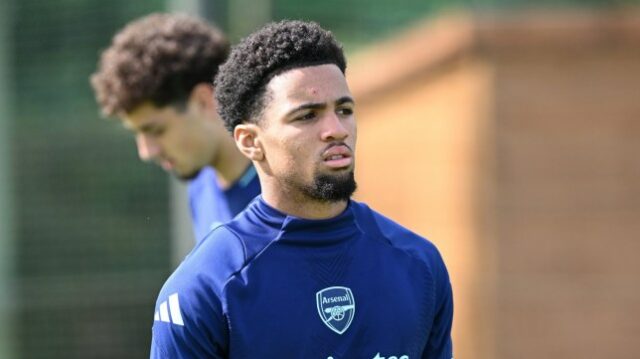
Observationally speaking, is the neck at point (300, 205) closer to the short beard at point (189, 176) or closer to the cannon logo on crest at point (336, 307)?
the cannon logo on crest at point (336, 307)

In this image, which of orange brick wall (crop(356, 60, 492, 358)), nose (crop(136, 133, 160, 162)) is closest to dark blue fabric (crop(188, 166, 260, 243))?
nose (crop(136, 133, 160, 162))

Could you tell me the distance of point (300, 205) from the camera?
4141 millimetres

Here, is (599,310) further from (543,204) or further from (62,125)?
(62,125)

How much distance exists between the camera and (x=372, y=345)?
406cm

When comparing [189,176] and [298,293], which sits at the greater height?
[189,176]

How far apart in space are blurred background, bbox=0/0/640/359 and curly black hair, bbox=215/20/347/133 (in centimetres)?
429

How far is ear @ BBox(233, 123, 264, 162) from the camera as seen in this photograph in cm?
419

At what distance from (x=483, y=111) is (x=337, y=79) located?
17.7 ft

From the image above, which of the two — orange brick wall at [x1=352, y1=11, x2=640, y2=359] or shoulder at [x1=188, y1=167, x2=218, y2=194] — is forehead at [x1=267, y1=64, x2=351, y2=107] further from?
orange brick wall at [x1=352, y1=11, x2=640, y2=359]

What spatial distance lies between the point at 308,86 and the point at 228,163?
5.58 ft

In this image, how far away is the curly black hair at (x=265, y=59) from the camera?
13.6ft

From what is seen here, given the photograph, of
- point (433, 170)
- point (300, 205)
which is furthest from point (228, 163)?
point (433, 170)

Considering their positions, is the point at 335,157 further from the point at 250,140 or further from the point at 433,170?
the point at 433,170

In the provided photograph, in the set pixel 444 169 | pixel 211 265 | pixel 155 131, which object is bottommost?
pixel 211 265
